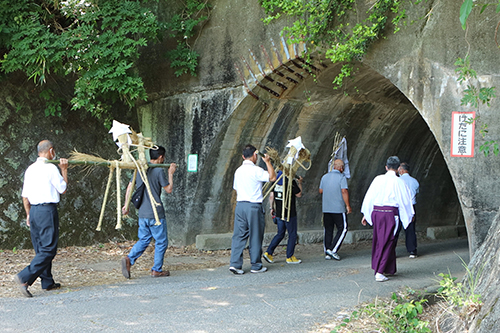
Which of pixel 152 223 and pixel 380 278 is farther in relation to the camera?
pixel 152 223

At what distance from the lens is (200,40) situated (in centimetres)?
891

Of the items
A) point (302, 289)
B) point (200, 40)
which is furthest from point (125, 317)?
point (200, 40)

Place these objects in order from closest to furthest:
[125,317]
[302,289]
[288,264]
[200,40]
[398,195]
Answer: [125,317] → [302,289] → [398,195] → [288,264] → [200,40]

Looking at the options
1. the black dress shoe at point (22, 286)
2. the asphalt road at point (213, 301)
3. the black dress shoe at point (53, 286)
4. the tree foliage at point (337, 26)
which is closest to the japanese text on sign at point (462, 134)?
the tree foliage at point (337, 26)

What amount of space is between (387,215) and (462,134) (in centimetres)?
135

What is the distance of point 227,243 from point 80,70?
13.1 feet

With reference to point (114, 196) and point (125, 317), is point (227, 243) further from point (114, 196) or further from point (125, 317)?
point (125, 317)

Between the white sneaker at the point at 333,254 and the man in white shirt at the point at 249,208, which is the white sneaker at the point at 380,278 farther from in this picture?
the white sneaker at the point at 333,254

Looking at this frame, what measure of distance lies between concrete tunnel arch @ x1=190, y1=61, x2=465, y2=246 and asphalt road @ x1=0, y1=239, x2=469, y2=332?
2401 millimetres

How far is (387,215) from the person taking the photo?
20.7 feet

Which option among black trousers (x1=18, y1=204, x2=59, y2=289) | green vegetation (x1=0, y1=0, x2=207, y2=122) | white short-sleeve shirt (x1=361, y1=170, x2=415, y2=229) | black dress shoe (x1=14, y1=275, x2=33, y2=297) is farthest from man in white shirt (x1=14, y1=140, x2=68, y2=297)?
white short-sleeve shirt (x1=361, y1=170, x2=415, y2=229)

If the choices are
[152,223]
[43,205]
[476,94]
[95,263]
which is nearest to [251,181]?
[152,223]

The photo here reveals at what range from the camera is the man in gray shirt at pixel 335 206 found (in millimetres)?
8070

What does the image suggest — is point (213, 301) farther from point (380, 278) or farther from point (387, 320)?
point (380, 278)
